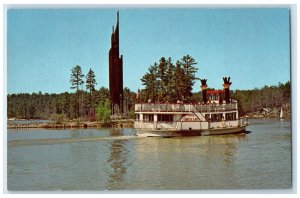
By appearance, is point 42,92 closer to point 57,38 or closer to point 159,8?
point 57,38

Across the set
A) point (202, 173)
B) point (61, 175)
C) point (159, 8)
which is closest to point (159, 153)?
point (202, 173)

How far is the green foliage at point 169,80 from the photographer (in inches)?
251

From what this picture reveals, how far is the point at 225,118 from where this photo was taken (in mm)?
6586

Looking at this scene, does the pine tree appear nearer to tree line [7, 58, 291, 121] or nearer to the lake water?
tree line [7, 58, 291, 121]

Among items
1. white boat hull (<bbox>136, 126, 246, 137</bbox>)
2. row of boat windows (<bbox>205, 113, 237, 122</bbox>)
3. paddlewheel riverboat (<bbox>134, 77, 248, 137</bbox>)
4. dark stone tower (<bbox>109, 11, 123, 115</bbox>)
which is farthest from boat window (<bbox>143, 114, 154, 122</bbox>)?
row of boat windows (<bbox>205, 113, 237, 122</bbox>)

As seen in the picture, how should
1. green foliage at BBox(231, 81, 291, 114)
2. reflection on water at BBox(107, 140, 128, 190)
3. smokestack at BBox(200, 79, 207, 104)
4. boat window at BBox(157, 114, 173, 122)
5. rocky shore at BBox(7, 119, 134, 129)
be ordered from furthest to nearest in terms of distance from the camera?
1. boat window at BBox(157, 114, 173, 122)
2. rocky shore at BBox(7, 119, 134, 129)
3. smokestack at BBox(200, 79, 207, 104)
4. green foliage at BBox(231, 81, 291, 114)
5. reflection on water at BBox(107, 140, 128, 190)

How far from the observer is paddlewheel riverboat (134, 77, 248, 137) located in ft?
21.5

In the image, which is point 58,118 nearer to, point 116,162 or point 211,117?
point 116,162

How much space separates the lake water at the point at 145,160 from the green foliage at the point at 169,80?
41cm

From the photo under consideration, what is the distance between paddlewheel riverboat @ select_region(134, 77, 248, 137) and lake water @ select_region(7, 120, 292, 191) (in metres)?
0.08

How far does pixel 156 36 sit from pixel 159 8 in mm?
276

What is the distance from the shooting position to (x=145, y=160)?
6355 millimetres

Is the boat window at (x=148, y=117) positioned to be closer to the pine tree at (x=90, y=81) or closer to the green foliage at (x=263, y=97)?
the pine tree at (x=90, y=81)
